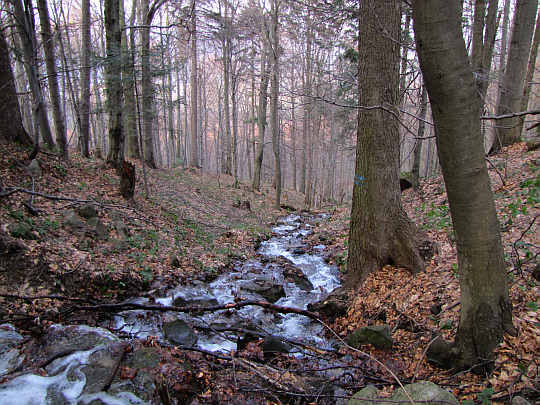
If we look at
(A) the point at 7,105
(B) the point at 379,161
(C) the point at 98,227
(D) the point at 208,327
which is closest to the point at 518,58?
(B) the point at 379,161

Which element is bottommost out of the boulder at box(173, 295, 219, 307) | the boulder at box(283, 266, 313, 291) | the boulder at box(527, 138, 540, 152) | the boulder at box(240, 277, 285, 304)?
the boulder at box(283, 266, 313, 291)

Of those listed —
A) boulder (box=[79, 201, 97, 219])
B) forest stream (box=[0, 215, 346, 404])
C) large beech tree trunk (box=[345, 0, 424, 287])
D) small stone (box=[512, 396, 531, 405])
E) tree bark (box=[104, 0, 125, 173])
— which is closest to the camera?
small stone (box=[512, 396, 531, 405])

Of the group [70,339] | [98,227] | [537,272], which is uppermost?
[537,272]

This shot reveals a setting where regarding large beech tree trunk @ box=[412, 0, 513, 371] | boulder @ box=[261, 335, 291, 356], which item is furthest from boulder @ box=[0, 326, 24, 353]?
large beech tree trunk @ box=[412, 0, 513, 371]

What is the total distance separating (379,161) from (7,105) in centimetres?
935

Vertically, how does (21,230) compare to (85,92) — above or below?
below

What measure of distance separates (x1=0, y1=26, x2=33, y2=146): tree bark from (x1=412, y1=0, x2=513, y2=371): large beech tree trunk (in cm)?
968

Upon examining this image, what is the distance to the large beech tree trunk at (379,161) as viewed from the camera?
5250 millimetres

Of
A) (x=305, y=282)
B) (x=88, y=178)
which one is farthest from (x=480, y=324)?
(x=88, y=178)

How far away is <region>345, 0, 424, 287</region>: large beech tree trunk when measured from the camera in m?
5.25

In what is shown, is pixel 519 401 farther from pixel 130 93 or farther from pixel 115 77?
pixel 130 93

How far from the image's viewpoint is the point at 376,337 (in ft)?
12.8

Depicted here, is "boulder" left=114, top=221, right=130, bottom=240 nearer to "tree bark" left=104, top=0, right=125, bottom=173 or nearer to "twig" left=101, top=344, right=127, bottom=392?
"tree bark" left=104, top=0, right=125, bottom=173

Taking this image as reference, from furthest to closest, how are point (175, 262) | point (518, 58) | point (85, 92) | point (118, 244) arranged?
point (85, 92) → point (518, 58) → point (175, 262) → point (118, 244)
